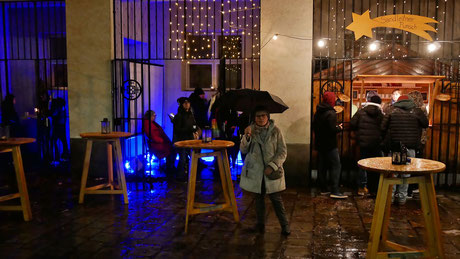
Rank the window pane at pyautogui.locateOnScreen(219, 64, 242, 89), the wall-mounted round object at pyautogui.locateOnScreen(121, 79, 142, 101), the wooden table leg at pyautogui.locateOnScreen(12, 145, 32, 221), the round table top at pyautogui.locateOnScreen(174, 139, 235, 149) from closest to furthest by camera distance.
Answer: the round table top at pyautogui.locateOnScreen(174, 139, 235, 149) < the wooden table leg at pyautogui.locateOnScreen(12, 145, 32, 221) < the wall-mounted round object at pyautogui.locateOnScreen(121, 79, 142, 101) < the window pane at pyautogui.locateOnScreen(219, 64, 242, 89)

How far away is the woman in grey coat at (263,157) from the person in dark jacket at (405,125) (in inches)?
93.4

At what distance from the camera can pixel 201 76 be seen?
11.8 m

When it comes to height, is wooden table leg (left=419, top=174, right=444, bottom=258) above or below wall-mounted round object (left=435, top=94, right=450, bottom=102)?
below

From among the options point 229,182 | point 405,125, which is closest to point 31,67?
point 229,182

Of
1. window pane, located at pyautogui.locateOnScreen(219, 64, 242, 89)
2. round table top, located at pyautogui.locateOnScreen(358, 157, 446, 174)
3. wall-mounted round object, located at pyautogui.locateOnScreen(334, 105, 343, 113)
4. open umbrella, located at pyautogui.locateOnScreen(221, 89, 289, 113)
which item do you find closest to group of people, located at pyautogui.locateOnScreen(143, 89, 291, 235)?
open umbrella, located at pyautogui.locateOnScreen(221, 89, 289, 113)

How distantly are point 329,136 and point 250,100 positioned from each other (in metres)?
2.29

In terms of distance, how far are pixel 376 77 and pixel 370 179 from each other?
6.73ft

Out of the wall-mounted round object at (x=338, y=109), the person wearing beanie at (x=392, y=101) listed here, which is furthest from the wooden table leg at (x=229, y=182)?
the person wearing beanie at (x=392, y=101)

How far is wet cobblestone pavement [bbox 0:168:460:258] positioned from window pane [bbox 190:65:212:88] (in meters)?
4.89

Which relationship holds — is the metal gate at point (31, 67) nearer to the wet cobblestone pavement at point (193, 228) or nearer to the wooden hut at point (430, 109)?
the wet cobblestone pavement at point (193, 228)

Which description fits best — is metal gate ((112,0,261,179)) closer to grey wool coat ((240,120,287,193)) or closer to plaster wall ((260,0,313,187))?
plaster wall ((260,0,313,187))

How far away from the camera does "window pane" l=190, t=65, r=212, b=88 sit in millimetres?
11719

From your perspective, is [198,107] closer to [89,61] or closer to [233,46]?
[89,61]

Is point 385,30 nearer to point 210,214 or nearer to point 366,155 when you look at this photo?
point 366,155
